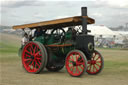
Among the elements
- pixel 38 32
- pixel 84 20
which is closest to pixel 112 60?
pixel 38 32

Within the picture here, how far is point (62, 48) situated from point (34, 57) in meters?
1.04

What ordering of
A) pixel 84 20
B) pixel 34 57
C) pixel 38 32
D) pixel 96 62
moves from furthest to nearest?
pixel 38 32, pixel 34 57, pixel 96 62, pixel 84 20

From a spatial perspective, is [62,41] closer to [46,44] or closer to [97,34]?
[46,44]

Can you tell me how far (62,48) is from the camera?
24.1 ft

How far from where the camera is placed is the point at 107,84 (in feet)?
18.5

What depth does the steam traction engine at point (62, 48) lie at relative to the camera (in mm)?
6750

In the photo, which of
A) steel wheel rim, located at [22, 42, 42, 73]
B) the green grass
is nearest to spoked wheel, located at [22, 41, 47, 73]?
steel wheel rim, located at [22, 42, 42, 73]

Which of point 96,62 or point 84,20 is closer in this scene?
point 84,20

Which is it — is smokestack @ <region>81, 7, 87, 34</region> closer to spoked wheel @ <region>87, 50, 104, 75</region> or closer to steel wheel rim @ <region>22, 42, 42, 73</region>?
spoked wheel @ <region>87, 50, 104, 75</region>

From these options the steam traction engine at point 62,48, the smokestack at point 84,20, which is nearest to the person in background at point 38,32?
the steam traction engine at point 62,48

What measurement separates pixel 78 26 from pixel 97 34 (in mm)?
32581

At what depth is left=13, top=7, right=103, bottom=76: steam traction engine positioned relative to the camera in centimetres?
675

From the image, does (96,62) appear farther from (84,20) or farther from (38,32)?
(38,32)

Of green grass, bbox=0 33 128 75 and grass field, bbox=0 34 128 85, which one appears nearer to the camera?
grass field, bbox=0 34 128 85
